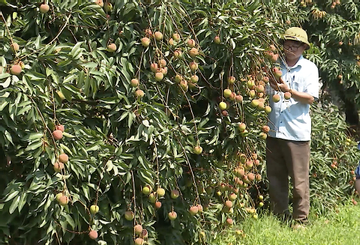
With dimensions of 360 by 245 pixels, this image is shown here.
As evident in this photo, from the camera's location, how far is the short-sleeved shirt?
4012mm

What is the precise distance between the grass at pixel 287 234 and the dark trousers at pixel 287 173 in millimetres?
149

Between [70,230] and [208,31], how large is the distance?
4.01ft

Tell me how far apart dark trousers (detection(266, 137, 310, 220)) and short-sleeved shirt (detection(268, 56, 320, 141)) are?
0.24ft

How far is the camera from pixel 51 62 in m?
2.18

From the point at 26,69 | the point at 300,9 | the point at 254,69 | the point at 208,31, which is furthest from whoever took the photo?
the point at 300,9

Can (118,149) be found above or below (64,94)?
below

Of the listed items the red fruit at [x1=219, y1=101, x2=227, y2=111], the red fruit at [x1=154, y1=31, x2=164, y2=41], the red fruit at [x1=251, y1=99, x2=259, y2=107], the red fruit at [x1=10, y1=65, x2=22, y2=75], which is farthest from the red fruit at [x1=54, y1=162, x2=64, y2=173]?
→ the red fruit at [x1=251, y1=99, x2=259, y2=107]

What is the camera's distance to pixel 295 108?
4031 millimetres

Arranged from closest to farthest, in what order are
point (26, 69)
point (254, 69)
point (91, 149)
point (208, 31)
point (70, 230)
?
1. point (26, 69)
2. point (91, 149)
3. point (70, 230)
4. point (208, 31)
5. point (254, 69)

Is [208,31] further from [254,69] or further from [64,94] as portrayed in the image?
[64,94]

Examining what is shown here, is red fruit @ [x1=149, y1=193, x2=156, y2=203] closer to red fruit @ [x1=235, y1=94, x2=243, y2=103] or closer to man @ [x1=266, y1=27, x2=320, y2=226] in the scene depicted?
red fruit @ [x1=235, y1=94, x2=243, y2=103]

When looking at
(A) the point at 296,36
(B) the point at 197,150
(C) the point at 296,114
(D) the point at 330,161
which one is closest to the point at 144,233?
(B) the point at 197,150

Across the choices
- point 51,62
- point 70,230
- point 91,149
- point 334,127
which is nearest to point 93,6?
point 51,62

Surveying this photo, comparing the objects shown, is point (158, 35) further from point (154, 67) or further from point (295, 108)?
point (295, 108)
